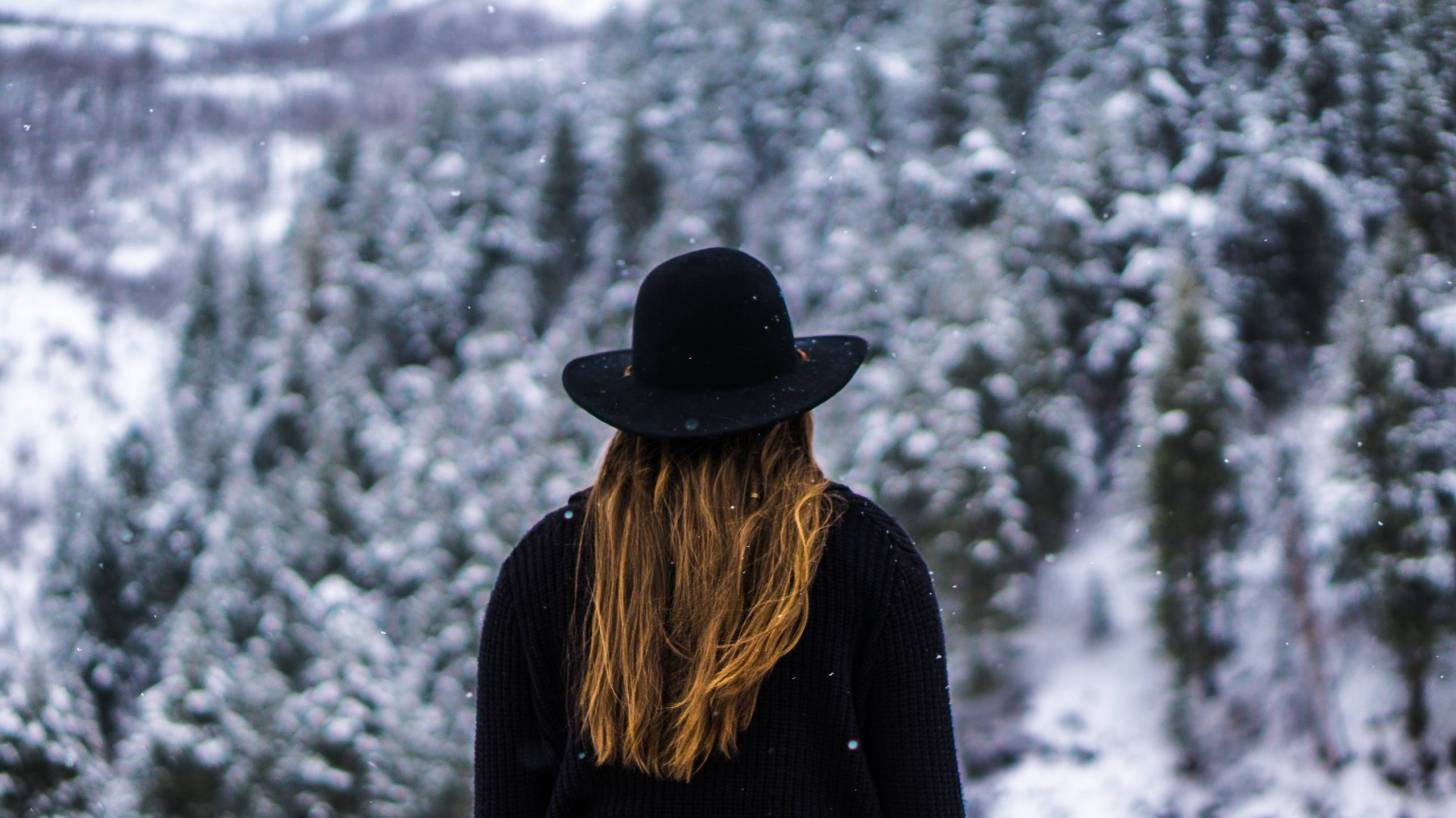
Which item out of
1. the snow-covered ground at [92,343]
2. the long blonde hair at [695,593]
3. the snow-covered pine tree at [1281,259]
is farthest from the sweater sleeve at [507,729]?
the snow-covered ground at [92,343]

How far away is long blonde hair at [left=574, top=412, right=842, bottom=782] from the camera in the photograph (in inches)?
52.3

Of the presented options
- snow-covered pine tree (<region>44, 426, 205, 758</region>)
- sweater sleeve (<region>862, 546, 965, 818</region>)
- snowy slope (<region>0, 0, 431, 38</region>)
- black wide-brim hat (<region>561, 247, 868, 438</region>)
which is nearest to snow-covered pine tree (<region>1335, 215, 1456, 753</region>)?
sweater sleeve (<region>862, 546, 965, 818</region>)

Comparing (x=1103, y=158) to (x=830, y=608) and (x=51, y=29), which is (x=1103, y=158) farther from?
(x=51, y=29)

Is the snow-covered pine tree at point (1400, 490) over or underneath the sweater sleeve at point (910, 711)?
underneath

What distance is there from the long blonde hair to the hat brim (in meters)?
0.04

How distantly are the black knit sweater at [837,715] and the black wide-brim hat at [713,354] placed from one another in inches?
6.3

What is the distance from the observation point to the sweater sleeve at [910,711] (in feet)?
4.57

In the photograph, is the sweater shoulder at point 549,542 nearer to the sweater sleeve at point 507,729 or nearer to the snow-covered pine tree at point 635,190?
the sweater sleeve at point 507,729

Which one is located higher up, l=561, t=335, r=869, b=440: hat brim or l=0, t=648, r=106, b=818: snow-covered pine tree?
l=561, t=335, r=869, b=440: hat brim

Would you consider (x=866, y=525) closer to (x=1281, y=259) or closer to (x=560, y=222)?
(x=1281, y=259)

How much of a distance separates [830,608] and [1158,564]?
390cm

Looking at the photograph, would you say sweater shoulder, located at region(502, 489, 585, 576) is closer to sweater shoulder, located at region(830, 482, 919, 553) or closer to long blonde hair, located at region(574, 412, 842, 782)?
long blonde hair, located at region(574, 412, 842, 782)

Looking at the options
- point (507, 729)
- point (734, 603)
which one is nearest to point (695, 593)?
point (734, 603)

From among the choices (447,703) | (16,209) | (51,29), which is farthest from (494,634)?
(51,29)
